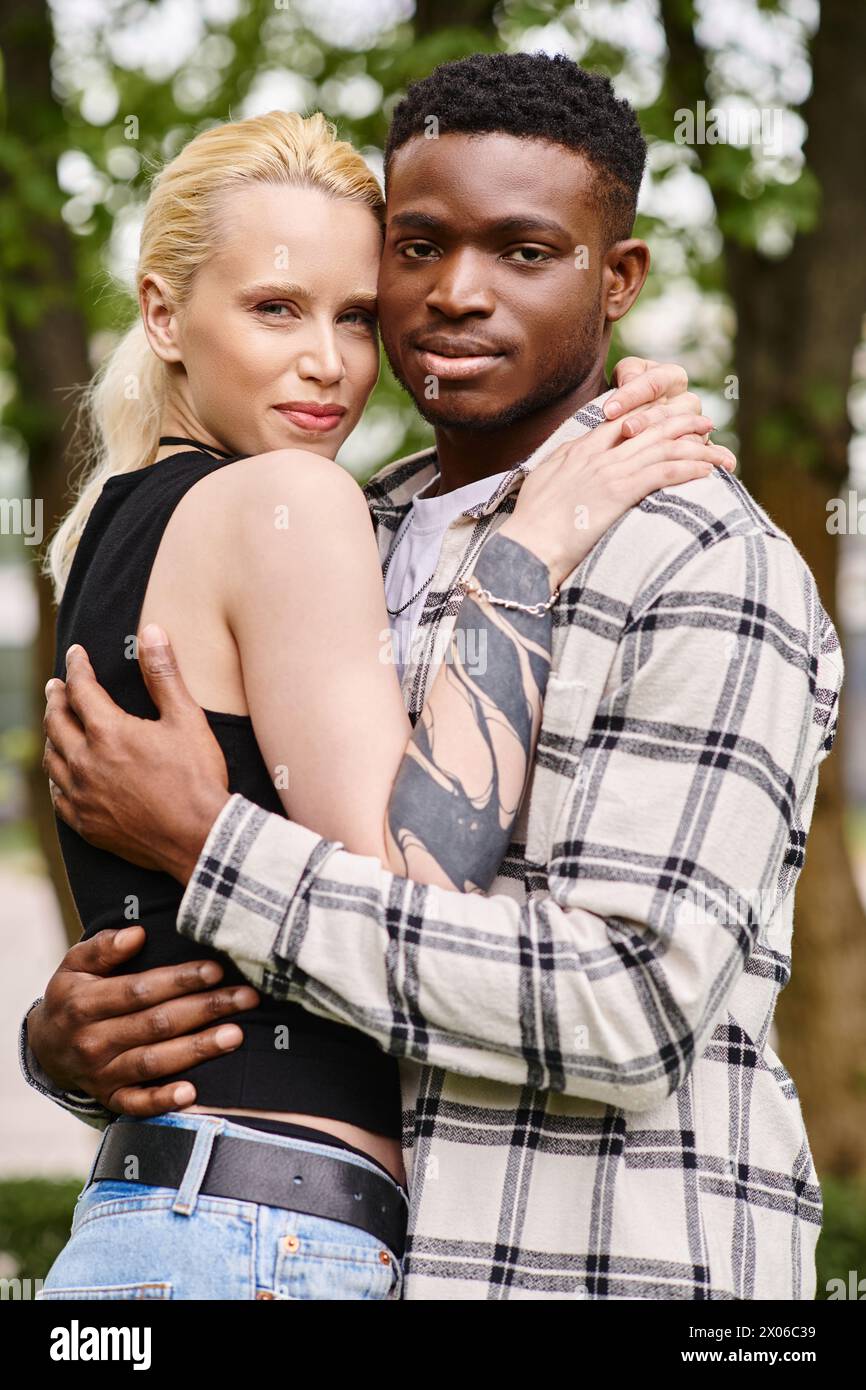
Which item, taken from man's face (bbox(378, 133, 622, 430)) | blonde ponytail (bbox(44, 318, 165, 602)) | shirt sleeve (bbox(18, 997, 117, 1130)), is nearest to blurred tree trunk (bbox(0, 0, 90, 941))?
blonde ponytail (bbox(44, 318, 165, 602))

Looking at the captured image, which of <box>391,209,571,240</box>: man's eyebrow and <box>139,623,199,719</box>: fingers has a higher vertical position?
<box>391,209,571,240</box>: man's eyebrow

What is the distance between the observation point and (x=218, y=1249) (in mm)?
1954

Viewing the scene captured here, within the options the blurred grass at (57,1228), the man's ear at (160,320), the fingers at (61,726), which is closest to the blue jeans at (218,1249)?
the fingers at (61,726)

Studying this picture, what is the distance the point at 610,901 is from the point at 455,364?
3.07 feet

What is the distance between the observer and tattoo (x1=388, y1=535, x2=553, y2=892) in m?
2.00

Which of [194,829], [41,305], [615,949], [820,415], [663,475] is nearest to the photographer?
[615,949]

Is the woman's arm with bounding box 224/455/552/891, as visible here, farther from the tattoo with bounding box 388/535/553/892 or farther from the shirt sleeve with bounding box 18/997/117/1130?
the shirt sleeve with bounding box 18/997/117/1130

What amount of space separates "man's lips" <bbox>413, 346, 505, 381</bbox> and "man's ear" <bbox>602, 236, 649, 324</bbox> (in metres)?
0.27

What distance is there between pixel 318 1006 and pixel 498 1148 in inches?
13.0

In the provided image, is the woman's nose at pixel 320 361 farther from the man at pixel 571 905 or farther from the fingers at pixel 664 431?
the fingers at pixel 664 431

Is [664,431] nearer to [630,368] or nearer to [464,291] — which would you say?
[630,368]

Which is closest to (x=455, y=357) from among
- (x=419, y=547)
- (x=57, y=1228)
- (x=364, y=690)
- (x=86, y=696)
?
(x=419, y=547)

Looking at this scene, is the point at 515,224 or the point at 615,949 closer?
the point at 615,949

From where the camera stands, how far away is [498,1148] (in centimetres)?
207
